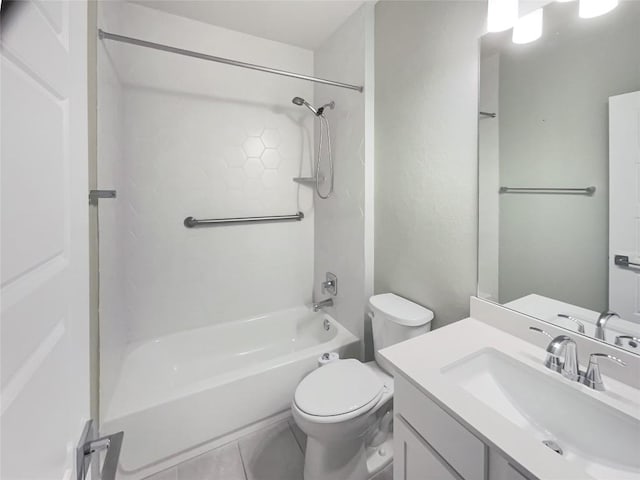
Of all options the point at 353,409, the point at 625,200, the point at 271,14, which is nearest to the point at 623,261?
the point at 625,200

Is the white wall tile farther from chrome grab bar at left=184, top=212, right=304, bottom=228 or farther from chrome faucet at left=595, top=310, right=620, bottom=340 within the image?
chrome faucet at left=595, top=310, right=620, bottom=340

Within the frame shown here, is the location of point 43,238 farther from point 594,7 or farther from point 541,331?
point 594,7

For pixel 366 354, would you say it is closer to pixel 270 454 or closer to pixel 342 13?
pixel 270 454

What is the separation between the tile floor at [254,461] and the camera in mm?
1361

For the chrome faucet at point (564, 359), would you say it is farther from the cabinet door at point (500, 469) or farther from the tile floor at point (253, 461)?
the tile floor at point (253, 461)

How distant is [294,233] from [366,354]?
43.4 inches

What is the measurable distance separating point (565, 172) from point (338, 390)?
49.3 inches

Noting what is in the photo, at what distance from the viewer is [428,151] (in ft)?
4.58

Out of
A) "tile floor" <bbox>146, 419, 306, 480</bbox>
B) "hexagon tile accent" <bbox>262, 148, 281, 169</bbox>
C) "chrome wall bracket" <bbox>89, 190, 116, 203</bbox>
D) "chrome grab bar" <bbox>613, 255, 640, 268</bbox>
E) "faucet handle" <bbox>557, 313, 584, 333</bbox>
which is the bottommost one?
"tile floor" <bbox>146, 419, 306, 480</bbox>

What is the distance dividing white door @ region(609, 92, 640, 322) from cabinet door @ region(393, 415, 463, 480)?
0.72 meters

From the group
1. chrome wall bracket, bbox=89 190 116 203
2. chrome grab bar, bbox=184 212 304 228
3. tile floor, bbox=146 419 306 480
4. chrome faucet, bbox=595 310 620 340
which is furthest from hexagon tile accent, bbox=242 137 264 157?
chrome faucet, bbox=595 310 620 340

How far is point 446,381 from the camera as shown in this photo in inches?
31.4

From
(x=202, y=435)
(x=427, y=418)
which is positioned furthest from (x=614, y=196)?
(x=202, y=435)

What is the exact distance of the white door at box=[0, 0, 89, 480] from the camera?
0.28m
